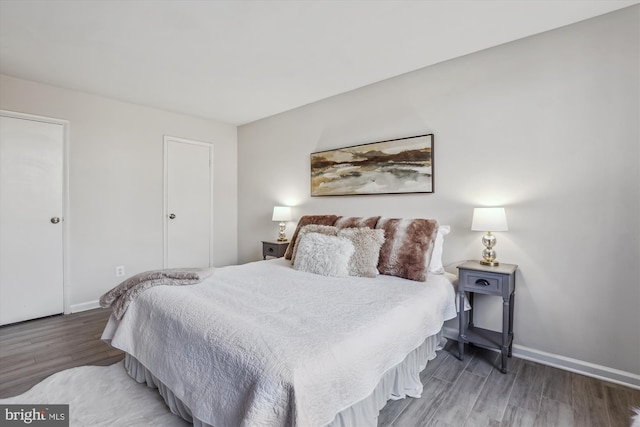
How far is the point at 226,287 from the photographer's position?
80.8 inches

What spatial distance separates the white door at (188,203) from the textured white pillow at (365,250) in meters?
2.63

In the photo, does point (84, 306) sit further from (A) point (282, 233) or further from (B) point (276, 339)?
(B) point (276, 339)

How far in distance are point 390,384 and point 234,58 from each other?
271 cm

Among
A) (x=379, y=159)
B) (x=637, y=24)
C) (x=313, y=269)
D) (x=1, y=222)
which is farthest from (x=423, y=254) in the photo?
(x=1, y=222)

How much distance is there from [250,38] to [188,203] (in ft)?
8.72

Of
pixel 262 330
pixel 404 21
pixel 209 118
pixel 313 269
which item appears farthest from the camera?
pixel 209 118

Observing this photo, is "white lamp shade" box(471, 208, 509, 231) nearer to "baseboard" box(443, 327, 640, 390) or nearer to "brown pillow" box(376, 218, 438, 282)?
"brown pillow" box(376, 218, 438, 282)

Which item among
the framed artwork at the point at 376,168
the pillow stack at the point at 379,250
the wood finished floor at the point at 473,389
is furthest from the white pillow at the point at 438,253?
the wood finished floor at the point at 473,389

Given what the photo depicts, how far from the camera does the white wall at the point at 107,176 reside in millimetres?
3289

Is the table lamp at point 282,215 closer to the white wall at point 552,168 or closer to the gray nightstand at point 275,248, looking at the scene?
the gray nightstand at point 275,248

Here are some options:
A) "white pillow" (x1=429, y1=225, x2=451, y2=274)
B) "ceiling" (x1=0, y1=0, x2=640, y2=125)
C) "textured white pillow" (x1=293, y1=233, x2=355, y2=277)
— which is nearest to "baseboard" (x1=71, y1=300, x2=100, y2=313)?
"ceiling" (x1=0, y1=0, x2=640, y2=125)

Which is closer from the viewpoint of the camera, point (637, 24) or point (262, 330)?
point (262, 330)

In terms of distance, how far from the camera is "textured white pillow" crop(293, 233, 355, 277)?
8.04ft

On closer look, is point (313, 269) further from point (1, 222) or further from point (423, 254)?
point (1, 222)
